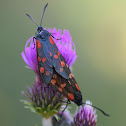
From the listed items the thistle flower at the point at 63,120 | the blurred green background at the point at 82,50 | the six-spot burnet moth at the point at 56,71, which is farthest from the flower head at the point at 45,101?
the blurred green background at the point at 82,50

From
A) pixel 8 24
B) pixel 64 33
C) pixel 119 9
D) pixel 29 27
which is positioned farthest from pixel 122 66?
pixel 64 33

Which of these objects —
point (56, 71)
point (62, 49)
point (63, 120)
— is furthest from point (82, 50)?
point (56, 71)

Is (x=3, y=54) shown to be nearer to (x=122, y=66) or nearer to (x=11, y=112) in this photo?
(x=11, y=112)

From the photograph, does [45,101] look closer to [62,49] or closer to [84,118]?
[84,118]

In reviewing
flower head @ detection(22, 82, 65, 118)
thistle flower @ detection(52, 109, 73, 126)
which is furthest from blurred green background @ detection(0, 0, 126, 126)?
flower head @ detection(22, 82, 65, 118)

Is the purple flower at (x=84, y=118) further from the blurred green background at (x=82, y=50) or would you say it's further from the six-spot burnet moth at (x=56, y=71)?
the blurred green background at (x=82, y=50)

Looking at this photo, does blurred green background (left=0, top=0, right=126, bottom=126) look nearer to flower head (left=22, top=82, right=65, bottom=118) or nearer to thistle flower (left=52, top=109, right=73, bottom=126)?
thistle flower (left=52, top=109, right=73, bottom=126)
